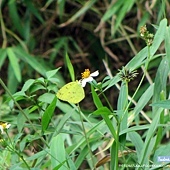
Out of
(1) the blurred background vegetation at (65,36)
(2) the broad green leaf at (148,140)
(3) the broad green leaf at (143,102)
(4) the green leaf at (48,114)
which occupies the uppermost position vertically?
(4) the green leaf at (48,114)

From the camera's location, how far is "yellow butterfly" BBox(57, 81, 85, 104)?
0.70 meters

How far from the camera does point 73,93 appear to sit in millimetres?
704

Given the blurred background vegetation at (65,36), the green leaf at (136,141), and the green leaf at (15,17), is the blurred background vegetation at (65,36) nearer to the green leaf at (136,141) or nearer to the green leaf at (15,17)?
the green leaf at (15,17)

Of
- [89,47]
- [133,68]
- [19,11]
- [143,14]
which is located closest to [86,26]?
[89,47]

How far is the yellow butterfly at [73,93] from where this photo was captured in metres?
0.70

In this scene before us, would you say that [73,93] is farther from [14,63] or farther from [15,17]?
[15,17]

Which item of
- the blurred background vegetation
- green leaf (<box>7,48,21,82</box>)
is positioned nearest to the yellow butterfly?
green leaf (<box>7,48,21,82</box>)

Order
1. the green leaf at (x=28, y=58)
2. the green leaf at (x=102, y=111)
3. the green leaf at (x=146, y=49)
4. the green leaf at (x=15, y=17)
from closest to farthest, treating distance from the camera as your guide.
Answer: the green leaf at (x=102, y=111), the green leaf at (x=146, y=49), the green leaf at (x=28, y=58), the green leaf at (x=15, y=17)

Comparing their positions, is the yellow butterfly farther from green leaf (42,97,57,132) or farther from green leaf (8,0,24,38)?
green leaf (8,0,24,38)

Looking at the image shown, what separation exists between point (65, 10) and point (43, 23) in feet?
0.44

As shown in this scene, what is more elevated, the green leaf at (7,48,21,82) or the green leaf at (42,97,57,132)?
the green leaf at (42,97,57,132)

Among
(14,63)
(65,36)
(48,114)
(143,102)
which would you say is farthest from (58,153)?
(65,36)

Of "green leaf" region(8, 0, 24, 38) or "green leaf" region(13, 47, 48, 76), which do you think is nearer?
"green leaf" region(13, 47, 48, 76)

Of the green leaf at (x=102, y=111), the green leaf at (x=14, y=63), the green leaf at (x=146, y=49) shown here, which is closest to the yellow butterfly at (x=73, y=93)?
the green leaf at (x=102, y=111)
